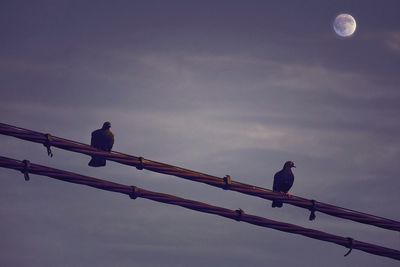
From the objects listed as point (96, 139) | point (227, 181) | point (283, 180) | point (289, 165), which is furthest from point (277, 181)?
point (227, 181)

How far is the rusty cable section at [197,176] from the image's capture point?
22.1ft

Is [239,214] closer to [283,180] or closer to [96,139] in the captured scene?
[96,139]

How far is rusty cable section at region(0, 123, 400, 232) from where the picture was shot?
22.1 feet

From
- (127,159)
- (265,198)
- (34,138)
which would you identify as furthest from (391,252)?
(34,138)

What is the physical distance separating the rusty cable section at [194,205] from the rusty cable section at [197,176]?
260mm

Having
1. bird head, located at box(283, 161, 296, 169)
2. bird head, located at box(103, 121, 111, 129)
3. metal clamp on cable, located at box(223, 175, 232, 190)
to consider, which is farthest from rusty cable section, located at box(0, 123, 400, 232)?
bird head, located at box(283, 161, 296, 169)

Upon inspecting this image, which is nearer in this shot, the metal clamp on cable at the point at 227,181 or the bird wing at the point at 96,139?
the metal clamp on cable at the point at 227,181

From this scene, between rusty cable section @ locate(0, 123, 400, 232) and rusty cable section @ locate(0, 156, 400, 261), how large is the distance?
0.26 meters

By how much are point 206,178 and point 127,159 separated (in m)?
0.93

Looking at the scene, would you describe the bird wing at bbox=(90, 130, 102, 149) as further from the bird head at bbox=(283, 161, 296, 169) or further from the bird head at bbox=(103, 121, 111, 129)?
the bird head at bbox=(283, 161, 296, 169)

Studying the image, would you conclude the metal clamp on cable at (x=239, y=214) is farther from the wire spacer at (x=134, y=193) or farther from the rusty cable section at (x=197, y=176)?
the wire spacer at (x=134, y=193)

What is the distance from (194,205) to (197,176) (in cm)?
34

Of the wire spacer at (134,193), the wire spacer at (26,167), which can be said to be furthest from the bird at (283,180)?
the wire spacer at (26,167)

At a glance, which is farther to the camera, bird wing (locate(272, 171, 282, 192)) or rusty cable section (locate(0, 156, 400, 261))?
bird wing (locate(272, 171, 282, 192))
